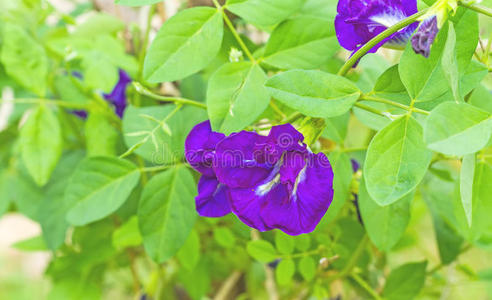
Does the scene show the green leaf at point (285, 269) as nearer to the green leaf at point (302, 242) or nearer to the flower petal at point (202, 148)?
the green leaf at point (302, 242)

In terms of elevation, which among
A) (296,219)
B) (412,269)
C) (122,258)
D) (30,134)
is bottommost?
(122,258)

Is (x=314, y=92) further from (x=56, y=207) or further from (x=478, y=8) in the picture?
(x=56, y=207)

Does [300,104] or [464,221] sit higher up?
[300,104]

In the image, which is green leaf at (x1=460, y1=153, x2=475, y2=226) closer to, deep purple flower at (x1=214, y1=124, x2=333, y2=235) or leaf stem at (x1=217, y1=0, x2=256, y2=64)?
deep purple flower at (x1=214, y1=124, x2=333, y2=235)

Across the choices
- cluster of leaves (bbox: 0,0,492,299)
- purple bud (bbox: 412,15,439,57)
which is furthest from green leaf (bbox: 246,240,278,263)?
purple bud (bbox: 412,15,439,57)

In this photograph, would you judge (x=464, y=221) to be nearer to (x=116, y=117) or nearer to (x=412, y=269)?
(x=412, y=269)

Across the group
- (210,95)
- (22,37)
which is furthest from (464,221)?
(22,37)

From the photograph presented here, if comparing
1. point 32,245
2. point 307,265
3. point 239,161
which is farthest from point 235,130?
point 32,245
